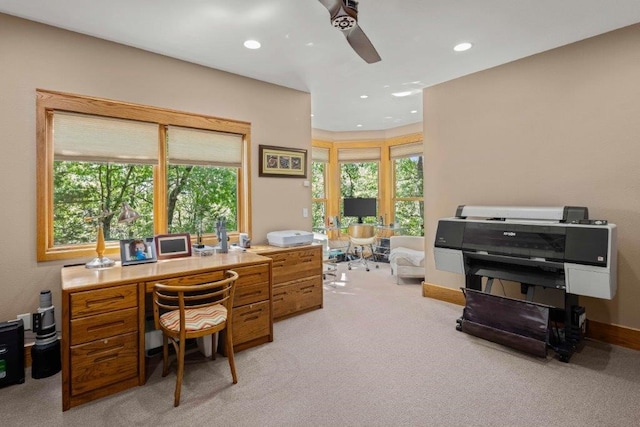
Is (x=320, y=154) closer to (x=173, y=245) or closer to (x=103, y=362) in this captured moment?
(x=173, y=245)

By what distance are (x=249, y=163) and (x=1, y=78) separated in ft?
6.90

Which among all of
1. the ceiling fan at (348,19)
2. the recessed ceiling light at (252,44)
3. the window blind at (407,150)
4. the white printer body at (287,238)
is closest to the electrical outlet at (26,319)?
the white printer body at (287,238)

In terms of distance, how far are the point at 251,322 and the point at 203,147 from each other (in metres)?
1.90

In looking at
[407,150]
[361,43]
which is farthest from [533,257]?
[407,150]

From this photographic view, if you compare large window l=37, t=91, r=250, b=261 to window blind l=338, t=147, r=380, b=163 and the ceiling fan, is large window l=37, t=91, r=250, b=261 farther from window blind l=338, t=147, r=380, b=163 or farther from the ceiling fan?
window blind l=338, t=147, r=380, b=163

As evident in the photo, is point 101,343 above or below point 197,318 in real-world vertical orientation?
below

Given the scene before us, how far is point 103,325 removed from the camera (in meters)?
2.13

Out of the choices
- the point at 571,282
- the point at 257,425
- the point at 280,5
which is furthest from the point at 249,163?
the point at 571,282

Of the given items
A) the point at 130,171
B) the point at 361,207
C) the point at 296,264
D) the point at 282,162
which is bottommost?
the point at 296,264

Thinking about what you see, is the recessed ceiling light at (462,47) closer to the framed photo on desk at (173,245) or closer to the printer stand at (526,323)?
the printer stand at (526,323)

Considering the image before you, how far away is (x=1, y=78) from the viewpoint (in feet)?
7.97

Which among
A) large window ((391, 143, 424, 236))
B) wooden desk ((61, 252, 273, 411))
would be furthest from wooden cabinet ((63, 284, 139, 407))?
large window ((391, 143, 424, 236))

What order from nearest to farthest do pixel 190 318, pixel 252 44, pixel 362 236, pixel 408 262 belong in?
1. pixel 190 318
2. pixel 252 44
3. pixel 408 262
4. pixel 362 236

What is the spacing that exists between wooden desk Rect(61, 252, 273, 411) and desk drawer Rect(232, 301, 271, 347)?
427 millimetres
